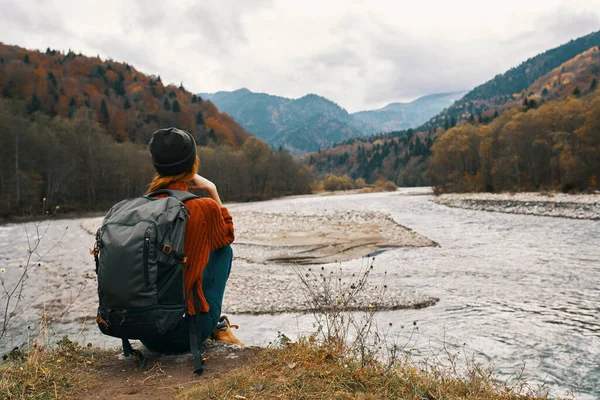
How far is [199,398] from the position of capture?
2557 millimetres

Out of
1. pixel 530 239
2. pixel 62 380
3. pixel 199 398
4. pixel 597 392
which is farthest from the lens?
pixel 530 239

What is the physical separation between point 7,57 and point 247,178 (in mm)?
72865

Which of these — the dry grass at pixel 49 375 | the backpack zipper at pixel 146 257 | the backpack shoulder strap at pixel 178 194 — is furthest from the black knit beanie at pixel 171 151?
the dry grass at pixel 49 375

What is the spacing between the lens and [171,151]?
319 cm

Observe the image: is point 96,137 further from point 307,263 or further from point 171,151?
point 171,151

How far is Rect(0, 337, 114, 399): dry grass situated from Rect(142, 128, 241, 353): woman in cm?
58

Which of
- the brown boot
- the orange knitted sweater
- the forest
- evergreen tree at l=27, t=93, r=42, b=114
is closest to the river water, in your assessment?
the brown boot

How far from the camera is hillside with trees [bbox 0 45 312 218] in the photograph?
4025cm

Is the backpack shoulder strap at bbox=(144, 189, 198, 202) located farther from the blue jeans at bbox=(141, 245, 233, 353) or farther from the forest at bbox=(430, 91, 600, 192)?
the forest at bbox=(430, 91, 600, 192)

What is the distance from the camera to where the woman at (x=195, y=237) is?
2965mm

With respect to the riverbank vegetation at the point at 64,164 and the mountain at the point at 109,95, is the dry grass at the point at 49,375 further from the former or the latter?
the mountain at the point at 109,95

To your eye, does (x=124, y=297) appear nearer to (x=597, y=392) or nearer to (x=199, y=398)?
(x=199, y=398)

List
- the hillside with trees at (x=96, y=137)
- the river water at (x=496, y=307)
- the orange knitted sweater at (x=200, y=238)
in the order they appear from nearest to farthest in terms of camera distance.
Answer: the orange knitted sweater at (x=200, y=238) < the river water at (x=496, y=307) < the hillside with trees at (x=96, y=137)

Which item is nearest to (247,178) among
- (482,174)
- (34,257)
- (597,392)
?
(482,174)
